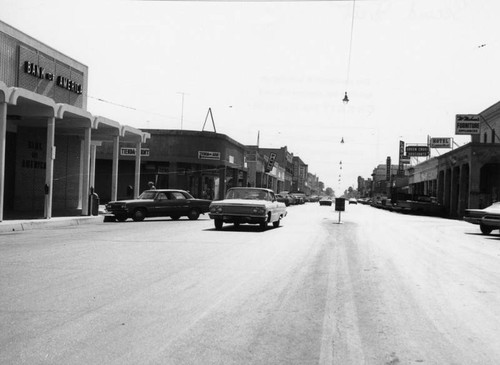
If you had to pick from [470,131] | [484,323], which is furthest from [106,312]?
[470,131]

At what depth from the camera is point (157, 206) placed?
23953 mm

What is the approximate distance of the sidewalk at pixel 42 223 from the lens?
A: 1722 centimetres

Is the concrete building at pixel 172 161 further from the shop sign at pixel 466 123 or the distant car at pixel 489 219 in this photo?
the distant car at pixel 489 219

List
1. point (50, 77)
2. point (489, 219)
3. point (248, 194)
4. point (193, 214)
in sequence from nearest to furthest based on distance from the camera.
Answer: point (248, 194)
point (489, 219)
point (50, 77)
point (193, 214)

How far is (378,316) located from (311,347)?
161 centimetres

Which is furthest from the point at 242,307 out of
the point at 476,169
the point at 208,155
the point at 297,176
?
the point at 297,176

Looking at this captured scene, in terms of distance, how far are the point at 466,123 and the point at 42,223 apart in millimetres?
41089

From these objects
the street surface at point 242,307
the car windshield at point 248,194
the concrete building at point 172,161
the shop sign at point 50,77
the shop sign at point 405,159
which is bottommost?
the street surface at point 242,307

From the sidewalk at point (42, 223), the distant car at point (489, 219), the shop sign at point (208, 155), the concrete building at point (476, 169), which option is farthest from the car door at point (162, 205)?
the concrete building at point (476, 169)

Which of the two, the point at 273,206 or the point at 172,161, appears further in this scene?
the point at 172,161

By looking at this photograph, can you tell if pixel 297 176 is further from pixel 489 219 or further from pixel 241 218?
pixel 241 218

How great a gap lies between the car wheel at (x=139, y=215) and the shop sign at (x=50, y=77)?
755cm

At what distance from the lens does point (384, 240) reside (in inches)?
661

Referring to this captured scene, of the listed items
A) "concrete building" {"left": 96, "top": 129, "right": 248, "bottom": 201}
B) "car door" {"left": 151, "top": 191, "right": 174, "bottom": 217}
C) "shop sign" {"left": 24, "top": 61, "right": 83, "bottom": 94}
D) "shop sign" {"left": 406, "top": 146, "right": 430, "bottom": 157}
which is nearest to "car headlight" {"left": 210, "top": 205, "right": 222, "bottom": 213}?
"car door" {"left": 151, "top": 191, "right": 174, "bottom": 217}
